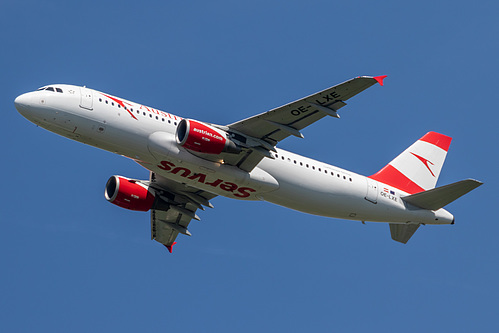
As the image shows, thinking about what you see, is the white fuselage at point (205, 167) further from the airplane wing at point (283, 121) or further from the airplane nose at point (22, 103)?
Result: the airplane wing at point (283, 121)

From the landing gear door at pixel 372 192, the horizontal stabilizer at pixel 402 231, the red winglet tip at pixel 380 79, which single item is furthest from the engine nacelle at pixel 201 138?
the horizontal stabilizer at pixel 402 231

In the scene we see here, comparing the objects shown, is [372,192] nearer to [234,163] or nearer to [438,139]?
[438,139]

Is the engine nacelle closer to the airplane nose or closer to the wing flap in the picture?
the wing flap

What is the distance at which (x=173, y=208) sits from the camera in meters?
50.8

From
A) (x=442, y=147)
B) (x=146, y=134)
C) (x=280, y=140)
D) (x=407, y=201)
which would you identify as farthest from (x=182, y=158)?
(x=442, y=147)

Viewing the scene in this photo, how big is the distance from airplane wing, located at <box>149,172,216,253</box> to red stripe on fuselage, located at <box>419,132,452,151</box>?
53.4ft

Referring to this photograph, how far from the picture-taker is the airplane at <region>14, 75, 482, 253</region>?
41.3 m

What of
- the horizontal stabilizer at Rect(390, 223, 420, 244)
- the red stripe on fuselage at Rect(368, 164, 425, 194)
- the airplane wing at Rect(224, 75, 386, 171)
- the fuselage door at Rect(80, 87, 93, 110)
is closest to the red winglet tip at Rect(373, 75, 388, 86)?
the airplane wing at Rect(224, 75, 386, 171)

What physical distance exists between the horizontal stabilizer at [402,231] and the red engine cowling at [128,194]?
16.5m

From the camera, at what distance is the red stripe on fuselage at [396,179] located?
50375 millimetres

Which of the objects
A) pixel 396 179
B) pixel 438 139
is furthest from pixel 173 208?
pixel 438 139

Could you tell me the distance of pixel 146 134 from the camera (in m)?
41.9

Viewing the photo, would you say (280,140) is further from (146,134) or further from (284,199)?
(146,134)

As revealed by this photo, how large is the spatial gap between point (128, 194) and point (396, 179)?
18009 millimetres
